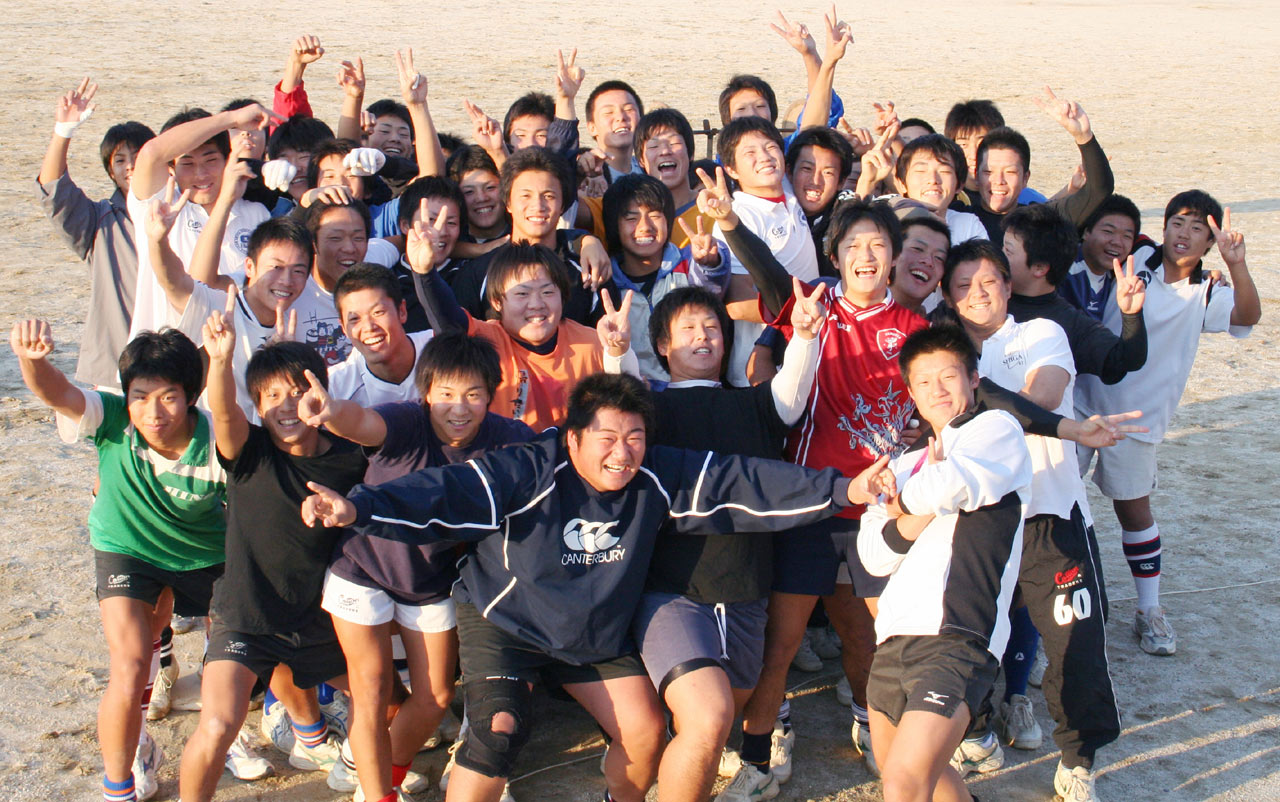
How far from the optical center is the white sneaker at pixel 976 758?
425cm

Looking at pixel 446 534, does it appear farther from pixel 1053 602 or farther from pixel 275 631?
pixel 1053 602

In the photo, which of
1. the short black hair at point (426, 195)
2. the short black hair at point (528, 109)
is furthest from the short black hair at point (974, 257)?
the short black hair at point (528, 109)

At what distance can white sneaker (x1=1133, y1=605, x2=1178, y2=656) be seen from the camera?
16.5 feet

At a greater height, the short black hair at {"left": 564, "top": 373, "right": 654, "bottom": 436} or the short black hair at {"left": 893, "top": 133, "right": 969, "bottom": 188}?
the short black hair at {"left": 893, "top": 133, "right": 969, "bottom": 188}

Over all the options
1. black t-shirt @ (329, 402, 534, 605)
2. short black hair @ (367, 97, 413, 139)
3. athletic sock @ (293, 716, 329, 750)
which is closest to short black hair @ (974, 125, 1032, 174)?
black t-shirt @ (329, 402, 534, 605)

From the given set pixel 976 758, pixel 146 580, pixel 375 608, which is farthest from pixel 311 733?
pixel 976 758

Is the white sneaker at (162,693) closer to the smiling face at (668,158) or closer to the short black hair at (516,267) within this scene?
the short black hair at (516,267)

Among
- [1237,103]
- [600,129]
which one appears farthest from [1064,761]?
[1237,103]

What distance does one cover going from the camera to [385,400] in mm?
4270

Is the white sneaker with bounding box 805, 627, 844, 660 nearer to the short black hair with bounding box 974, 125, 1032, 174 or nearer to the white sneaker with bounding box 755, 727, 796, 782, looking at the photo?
the white sneaker with bounding box 755, 727, 796, 782

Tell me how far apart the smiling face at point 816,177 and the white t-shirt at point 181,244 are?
2.46 meters

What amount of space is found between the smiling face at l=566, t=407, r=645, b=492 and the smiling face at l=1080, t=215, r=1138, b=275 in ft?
8.74

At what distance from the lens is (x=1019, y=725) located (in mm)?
4410

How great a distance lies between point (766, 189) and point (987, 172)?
1.27m
